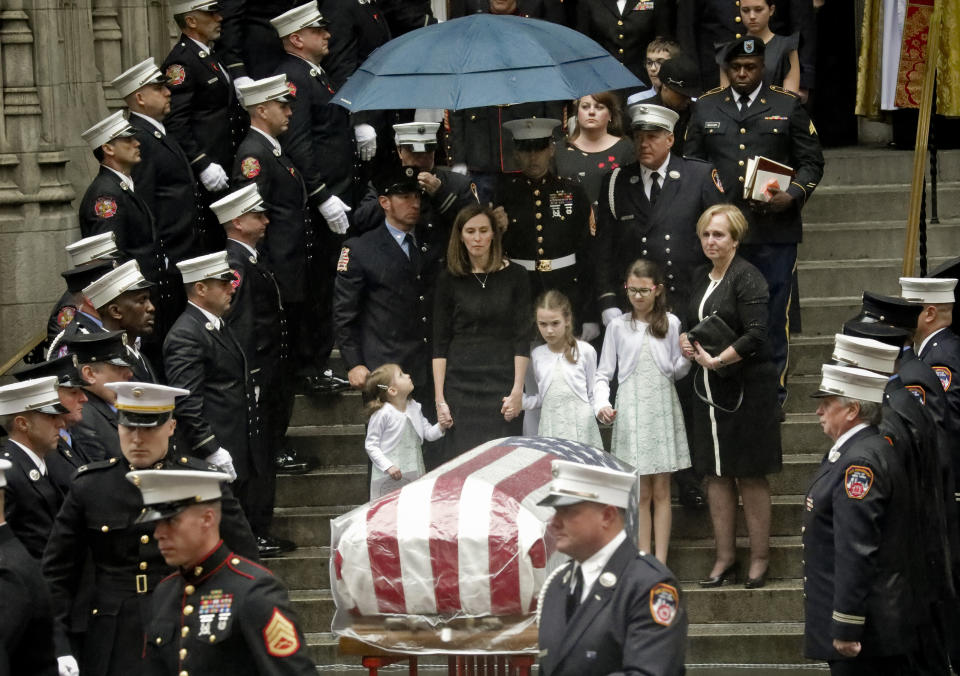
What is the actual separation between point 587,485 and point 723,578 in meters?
3.95

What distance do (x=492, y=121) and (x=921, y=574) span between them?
4506 mm

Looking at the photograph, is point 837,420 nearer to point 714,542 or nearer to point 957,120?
point 714,542

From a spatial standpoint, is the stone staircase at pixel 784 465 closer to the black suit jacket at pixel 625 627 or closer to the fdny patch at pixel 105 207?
the fdny patch at pixel 105 207

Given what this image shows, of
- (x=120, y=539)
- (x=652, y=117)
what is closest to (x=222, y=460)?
(x=120, y=539)

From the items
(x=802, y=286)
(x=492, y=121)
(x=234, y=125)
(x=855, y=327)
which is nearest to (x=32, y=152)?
(x=234, y=125)

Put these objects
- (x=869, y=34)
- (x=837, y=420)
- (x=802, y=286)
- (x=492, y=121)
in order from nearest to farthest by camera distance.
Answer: (x=837, y=420)
(x=492, y=121)
(x=802, y=286)
(x=869, y=34)

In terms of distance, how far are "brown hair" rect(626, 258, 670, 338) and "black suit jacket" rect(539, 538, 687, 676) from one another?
3656mm

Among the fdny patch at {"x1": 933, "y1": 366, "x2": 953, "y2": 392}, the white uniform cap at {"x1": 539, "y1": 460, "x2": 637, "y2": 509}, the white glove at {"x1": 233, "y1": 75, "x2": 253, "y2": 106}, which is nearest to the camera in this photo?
the white uniform cap at {"x1": 539, "y1": 460, "x2": 637, "y2": 509}

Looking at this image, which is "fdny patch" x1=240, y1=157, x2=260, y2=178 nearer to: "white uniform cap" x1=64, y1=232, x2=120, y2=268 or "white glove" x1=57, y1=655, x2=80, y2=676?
"white uniform cap" x1=64, y1=232, x2=120, y2=268

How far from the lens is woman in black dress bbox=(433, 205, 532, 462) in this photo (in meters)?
8.95

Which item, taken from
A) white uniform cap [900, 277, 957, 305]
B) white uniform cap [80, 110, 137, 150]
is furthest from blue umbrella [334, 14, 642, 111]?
white uniform cap [900, 277, 957, 305]

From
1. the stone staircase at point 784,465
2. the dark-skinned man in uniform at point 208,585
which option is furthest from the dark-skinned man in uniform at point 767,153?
the dark-skinned man in uniform at point 208,585

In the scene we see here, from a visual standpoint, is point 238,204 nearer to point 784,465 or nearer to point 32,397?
point 32,397

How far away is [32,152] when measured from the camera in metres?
11.3
